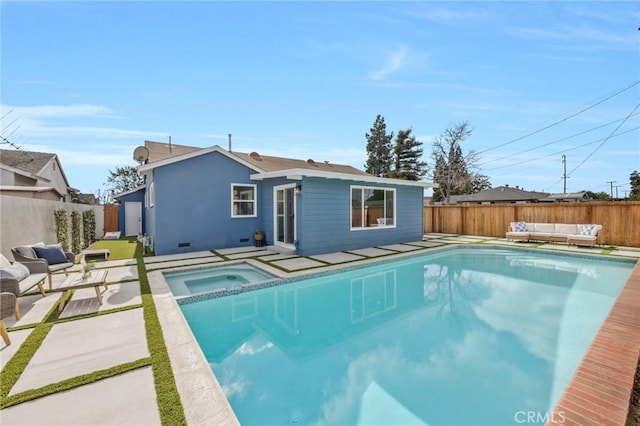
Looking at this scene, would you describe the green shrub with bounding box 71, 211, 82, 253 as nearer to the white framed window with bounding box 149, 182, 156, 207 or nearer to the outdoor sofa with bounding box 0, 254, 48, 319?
the white framed window with bounding box 149, 182, 156, 207

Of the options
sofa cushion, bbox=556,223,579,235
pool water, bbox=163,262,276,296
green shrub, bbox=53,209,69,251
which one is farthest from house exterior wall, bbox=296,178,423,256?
green shrub, bbox=53,209,69,251

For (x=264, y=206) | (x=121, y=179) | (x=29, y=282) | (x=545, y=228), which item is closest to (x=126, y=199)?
(x=264, y=206)

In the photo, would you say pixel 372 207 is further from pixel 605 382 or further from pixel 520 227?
pixel 605 382

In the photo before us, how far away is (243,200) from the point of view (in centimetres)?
1107

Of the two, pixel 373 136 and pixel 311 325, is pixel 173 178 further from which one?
pixel 373 136

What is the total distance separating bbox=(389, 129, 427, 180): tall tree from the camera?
105 feet

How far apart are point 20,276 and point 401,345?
6342mm

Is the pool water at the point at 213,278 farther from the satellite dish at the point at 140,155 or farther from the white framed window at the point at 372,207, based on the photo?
the satellite dish at the point at 140,155

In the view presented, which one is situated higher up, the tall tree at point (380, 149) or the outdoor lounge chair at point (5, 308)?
the tall tree at point (380, 149)

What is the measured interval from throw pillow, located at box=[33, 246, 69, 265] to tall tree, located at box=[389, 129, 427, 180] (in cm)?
2984

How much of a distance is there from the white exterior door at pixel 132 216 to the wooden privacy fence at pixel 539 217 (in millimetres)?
17052

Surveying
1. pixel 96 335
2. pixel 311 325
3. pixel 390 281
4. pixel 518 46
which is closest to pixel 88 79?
pixel 96 335

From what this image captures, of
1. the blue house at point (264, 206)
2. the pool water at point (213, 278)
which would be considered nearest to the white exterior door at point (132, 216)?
the blue house at point (264, 206)

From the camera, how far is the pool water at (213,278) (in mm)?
6129
